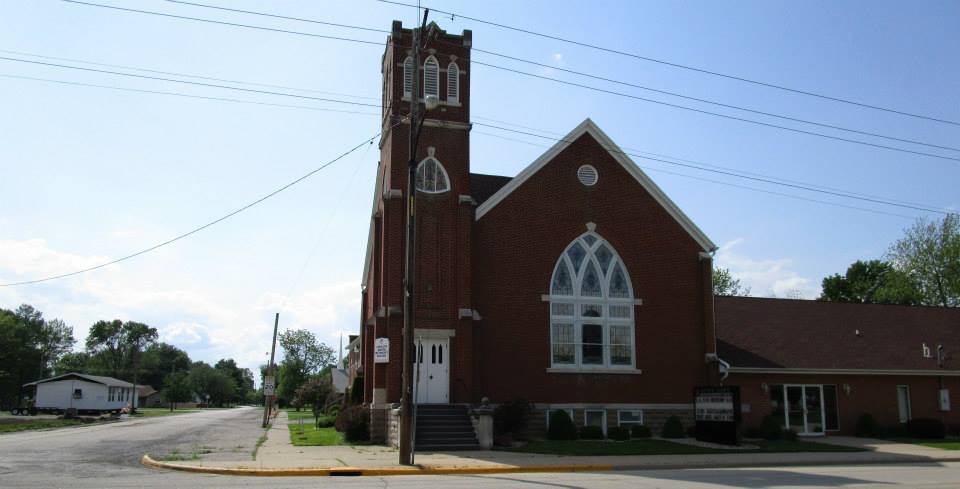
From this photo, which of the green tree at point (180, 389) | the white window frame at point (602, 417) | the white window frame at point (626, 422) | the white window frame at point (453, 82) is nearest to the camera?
the white window frame at point (602, 417)

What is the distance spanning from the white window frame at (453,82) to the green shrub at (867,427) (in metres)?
19.2

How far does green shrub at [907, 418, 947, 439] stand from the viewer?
98.2 ft

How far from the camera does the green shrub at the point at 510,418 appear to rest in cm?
2534

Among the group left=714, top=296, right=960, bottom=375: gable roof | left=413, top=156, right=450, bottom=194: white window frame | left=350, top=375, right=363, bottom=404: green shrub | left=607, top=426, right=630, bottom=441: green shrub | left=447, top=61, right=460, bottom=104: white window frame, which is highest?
left=447, top=61, right=460, bottom=104: white window frame

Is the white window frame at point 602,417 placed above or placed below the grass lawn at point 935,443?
above

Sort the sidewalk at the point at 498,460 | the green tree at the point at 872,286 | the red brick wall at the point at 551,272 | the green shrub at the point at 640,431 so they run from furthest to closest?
the green tree at the point at 872,286 → the green shrub at the point at 640,431 → the red brick wall at the point at 551,272 → the sidewalk at the point at 498,460

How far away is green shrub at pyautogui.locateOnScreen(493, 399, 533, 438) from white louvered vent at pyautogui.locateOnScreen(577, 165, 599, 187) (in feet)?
Result: 27.4

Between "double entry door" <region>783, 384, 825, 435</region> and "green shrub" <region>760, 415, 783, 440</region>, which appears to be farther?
"double entry door" <region>783, 384, 825, 435</region>

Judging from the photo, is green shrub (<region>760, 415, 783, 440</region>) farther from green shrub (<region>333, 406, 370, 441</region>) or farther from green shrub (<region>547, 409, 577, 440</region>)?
green shrub (<region>333, 406, 370, 441</region>)

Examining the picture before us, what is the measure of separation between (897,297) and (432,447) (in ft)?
142

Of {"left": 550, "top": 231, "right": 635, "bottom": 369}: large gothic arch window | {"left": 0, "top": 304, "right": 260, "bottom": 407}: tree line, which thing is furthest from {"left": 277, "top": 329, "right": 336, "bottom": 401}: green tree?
{"left": 550, "top": 231, "right": 635, "bottom": 369}: large gothic arch window

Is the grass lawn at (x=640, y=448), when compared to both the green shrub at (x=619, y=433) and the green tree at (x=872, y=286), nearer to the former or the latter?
the green shrub at (x=619, y=433)

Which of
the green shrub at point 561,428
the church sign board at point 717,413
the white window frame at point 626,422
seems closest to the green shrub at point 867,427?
the church sign board at point 717,413

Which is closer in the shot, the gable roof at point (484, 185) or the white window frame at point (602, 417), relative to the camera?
the white window frame at point (602, 417)
